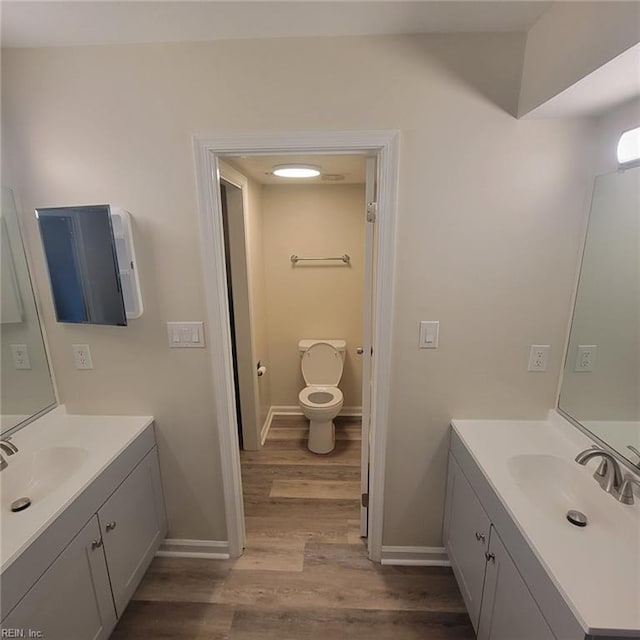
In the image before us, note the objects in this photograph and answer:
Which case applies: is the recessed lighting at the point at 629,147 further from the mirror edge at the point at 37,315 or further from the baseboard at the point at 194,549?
the baseboard at the point at 194,549

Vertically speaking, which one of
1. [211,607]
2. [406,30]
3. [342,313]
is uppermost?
[406,30]

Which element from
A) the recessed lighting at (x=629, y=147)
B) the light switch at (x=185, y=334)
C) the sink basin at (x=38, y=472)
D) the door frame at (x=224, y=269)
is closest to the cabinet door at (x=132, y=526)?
the sink basin at (x=38, y=472)

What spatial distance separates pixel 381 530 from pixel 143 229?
1902 mm

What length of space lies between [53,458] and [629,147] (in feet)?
8.39

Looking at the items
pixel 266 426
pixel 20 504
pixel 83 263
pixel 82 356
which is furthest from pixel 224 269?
pixel 266 426

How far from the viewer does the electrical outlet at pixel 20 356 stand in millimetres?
1498

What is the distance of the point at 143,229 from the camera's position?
1.49m

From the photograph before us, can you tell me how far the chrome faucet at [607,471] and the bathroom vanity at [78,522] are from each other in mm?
1773

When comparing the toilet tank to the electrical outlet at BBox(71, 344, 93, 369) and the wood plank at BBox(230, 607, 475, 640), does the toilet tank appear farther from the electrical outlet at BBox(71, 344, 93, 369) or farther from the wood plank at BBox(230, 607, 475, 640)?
the wood plank at BBox(230, 607, 475, 640)

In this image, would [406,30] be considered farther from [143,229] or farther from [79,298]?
[79,298]

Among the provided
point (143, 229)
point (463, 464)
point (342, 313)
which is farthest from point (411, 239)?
point (342, 313)

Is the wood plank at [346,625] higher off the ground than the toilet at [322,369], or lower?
lower

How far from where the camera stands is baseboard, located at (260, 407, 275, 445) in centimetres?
297

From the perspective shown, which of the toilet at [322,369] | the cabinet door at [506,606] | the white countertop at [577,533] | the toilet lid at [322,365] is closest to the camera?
the white countertop at [577,533]
